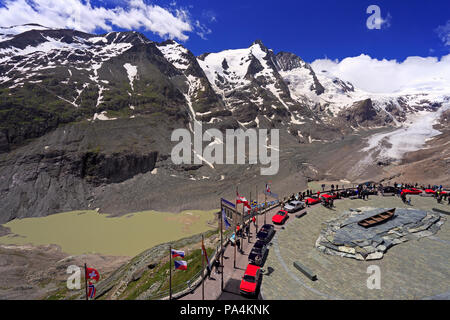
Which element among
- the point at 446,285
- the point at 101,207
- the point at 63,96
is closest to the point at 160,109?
the point at 63,96

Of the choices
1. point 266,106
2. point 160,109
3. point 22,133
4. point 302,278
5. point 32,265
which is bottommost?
point 32,265

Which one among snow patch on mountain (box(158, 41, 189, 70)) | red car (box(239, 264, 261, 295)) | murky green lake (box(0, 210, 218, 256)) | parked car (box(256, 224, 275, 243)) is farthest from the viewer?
snow patch on mountain (box(158, 41, 189, 70))

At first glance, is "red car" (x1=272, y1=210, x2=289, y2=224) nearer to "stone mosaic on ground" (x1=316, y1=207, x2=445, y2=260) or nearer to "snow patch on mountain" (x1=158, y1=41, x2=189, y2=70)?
"stone mosaic on ground" (x1=316, y1=207, x2=445, y2=260)

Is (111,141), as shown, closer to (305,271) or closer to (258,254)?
(258,254)

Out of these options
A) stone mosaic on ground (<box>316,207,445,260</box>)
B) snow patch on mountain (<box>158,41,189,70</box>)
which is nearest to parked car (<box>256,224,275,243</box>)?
stone mosaic on ground (<box>316,207,445,260</box>)

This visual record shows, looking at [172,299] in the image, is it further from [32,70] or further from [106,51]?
[106,51]

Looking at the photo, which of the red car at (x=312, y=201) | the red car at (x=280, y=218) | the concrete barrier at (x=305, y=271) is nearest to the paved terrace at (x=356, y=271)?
the concrete barrier at (x=305, y=271)
